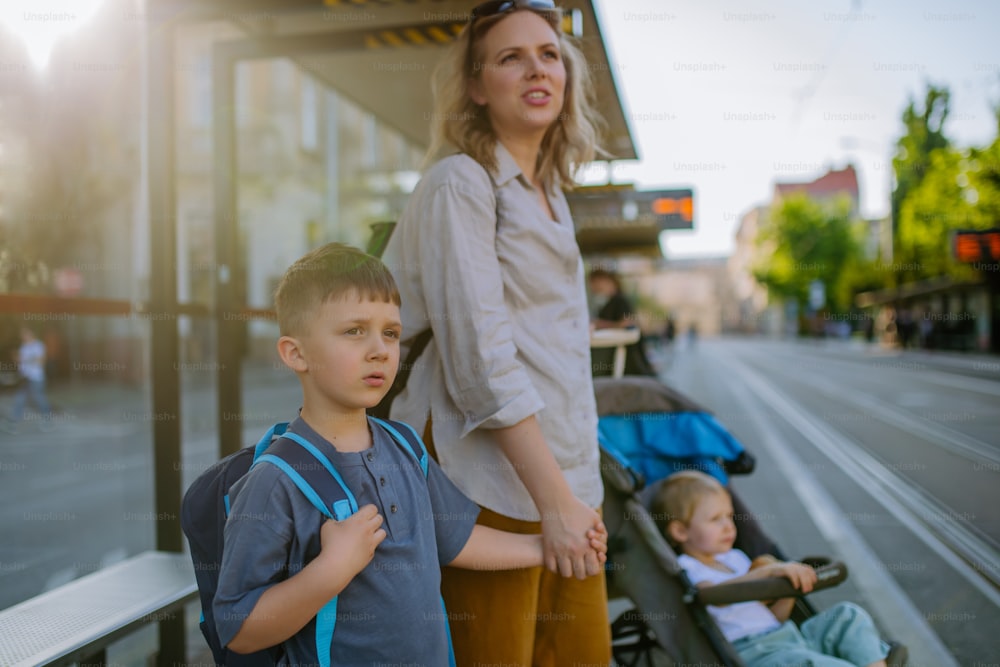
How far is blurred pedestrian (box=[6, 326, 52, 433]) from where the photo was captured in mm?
11703

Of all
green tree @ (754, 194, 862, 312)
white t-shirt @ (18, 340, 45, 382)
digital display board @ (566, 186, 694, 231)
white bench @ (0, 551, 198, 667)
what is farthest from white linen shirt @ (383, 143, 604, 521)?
green tree @ (754, 194, 862, 312)

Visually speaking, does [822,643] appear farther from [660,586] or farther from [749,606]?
[660,586]

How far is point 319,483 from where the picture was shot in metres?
1.39

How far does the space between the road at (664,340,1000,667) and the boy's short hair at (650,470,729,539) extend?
1.34 meters

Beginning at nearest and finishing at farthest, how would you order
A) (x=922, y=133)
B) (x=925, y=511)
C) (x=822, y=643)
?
(x=822, y=643), (x=925, y=511), (x=922, y=133)

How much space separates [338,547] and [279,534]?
0.34ft

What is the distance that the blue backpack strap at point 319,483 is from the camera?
54.1 inches

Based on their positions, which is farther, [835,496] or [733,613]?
[835,496]

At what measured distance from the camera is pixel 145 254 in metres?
3.03

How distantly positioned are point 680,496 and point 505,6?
67.7 inches

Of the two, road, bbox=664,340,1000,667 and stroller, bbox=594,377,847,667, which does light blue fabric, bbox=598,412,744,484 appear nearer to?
stroller, bbox=594,377,847,667

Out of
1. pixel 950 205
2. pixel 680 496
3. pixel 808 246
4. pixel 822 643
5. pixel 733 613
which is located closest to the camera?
pixel 822 643

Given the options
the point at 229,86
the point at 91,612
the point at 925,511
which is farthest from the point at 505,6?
the point at 925,511

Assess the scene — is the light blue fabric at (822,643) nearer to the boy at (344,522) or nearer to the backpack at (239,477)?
the boy at (344,522)
